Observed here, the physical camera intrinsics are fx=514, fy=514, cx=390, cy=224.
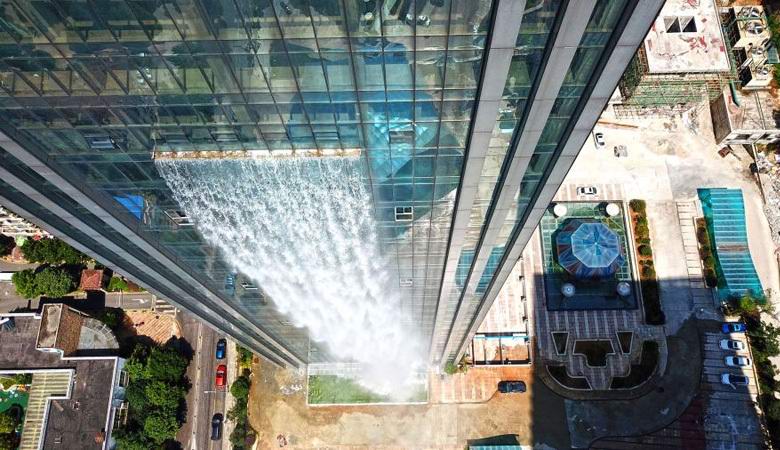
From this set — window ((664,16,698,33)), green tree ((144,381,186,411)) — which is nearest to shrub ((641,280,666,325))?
window ((664,16,698,33))

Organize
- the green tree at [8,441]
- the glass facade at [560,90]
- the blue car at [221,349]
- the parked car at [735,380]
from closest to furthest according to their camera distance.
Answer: the glass facade at [560,90]
the green tree at [8,441]
the parked car at [735,380]
the blue car at [221,349]

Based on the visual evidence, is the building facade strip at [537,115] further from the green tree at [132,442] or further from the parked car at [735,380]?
the green tree at [132,442]

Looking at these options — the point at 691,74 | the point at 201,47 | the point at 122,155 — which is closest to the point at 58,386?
the point at 122,155

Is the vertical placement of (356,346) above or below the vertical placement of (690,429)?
above

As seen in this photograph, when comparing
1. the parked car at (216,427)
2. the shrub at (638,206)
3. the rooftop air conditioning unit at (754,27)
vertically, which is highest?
the rooftop air conditioning unit at (754,27)

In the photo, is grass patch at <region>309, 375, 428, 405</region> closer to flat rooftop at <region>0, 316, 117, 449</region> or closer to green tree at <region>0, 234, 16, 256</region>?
flat rooftop at <region>0, 316, 117, 449</region>

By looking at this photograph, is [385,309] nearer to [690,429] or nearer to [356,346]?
[356,346]

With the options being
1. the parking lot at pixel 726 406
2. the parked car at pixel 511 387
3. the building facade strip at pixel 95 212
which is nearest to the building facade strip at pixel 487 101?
the building facade strip at pixel 95 212

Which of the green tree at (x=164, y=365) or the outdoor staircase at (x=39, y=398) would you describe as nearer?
the outdoor staircase at (x=39, y=398)
